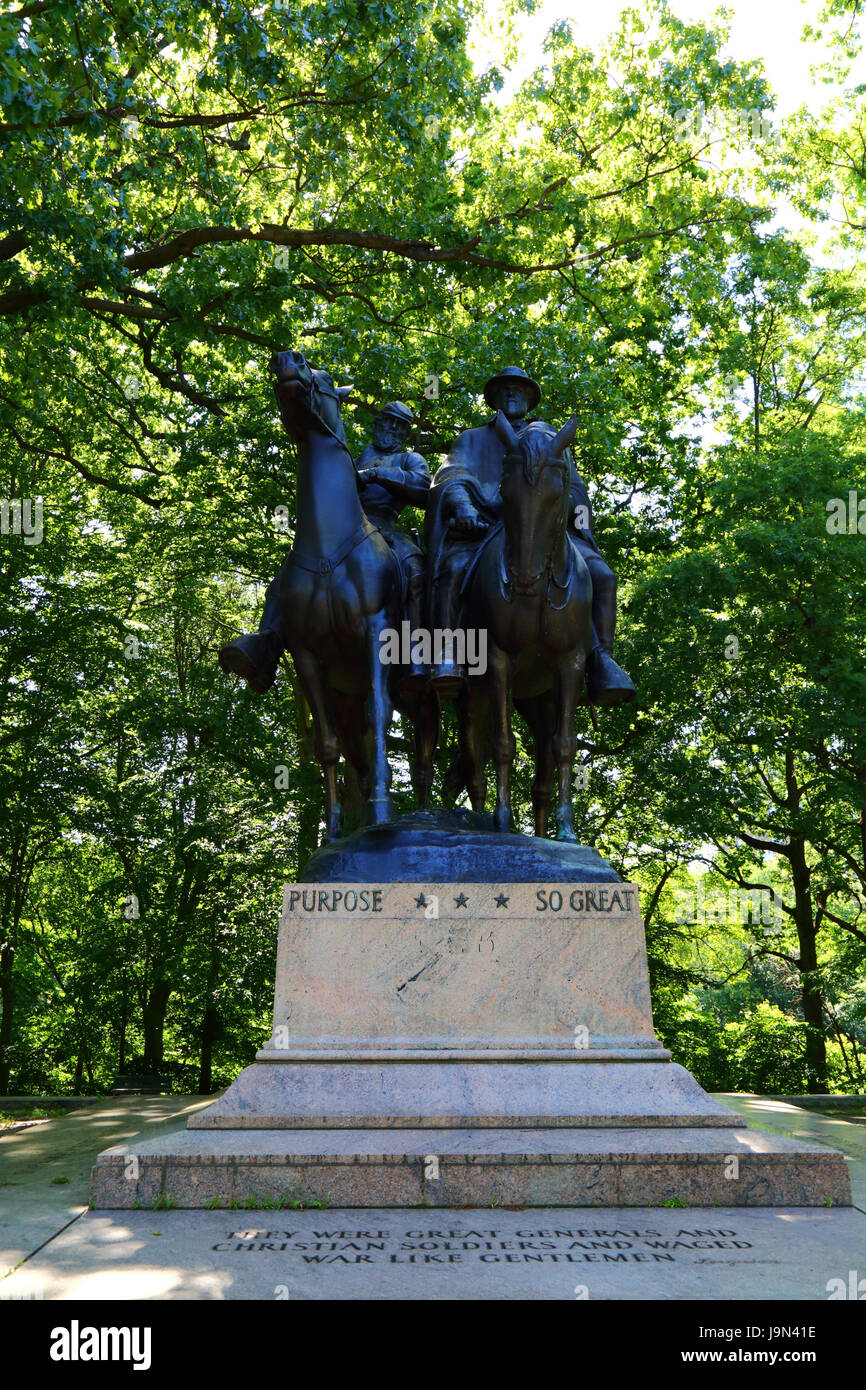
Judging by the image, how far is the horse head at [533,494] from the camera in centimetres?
728

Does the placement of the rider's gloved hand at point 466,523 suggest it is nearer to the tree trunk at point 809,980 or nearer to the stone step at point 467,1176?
the stone step at point 467,1176

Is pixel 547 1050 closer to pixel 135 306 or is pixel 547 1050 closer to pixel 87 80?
pixel 87 80

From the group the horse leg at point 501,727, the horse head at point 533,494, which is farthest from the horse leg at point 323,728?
the horse head at point 533,494

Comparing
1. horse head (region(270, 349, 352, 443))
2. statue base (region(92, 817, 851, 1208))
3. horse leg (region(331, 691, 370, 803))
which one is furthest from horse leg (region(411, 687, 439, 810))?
horse head (region(270, 349, 352, 443))

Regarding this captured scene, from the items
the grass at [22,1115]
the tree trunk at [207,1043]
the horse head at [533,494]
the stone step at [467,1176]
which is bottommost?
the tree trunk at [207,1043]

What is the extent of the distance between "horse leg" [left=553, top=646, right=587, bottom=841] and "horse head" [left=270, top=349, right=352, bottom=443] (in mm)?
2369

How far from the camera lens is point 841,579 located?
1551cm

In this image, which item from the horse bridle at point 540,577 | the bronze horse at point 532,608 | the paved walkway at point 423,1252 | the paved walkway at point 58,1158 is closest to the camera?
the paved walkway at point 423,1252

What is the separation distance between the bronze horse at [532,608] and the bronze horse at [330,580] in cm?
72

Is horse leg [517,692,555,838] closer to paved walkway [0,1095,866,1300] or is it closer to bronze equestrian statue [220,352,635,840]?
bronze equestrian statue [220,352,635,840]

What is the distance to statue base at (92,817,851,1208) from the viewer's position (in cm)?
577

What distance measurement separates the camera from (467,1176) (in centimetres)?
576

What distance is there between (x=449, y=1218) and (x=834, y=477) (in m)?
13.4
